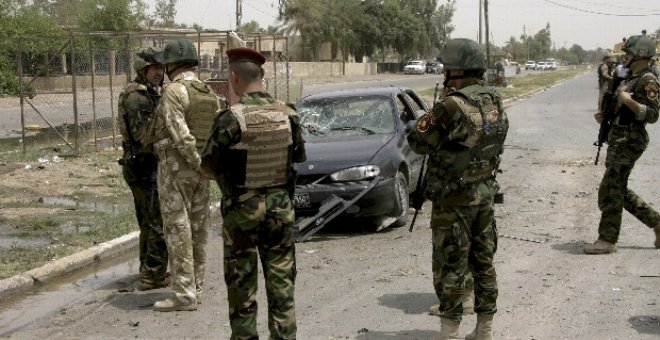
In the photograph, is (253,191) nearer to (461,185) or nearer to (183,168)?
(461,185)

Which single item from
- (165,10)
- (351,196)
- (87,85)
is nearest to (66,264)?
(351,196)

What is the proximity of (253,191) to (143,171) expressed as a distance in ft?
8.45

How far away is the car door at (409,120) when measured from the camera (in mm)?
9711

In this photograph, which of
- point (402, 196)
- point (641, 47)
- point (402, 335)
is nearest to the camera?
point (402, 335)

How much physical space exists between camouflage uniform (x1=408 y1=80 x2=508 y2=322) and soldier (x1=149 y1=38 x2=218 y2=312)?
175 centimetres

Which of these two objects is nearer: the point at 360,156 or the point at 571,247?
the point at 571,247

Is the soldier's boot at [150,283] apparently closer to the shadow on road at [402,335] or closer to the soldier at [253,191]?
the shadow on road at [402,335]

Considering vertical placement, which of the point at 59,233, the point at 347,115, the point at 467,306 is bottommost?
the point at 59,233

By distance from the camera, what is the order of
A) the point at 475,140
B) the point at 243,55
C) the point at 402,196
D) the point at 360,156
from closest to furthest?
the point at 243,55
the point at 475,140
the point at 360,156
the point at 402,196

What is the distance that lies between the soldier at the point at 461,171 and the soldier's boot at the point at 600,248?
117 inches

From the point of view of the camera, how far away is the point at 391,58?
119 meters

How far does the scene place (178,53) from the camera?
598cm

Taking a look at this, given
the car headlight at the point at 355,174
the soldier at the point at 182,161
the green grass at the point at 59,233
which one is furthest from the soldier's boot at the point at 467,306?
the green grass at the point at 59,233

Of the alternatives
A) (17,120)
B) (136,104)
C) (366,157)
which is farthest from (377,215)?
(17,120)
